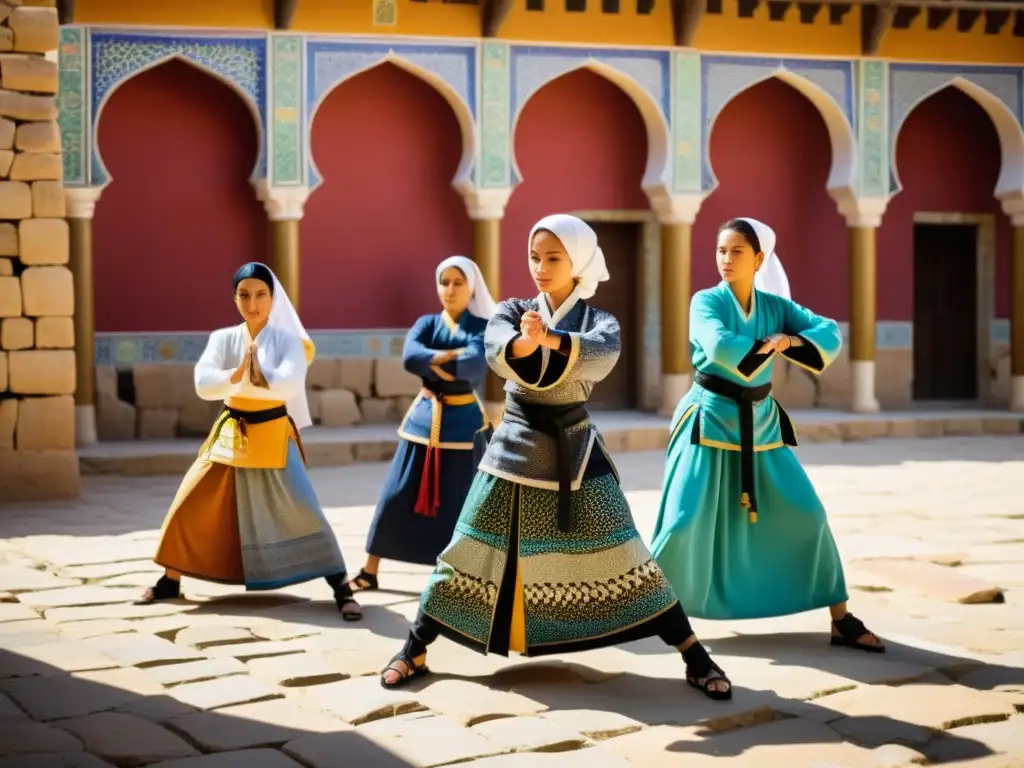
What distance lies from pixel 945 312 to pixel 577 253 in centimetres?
1285

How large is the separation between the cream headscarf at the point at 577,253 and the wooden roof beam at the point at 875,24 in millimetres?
10950

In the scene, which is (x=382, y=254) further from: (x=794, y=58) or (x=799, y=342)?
(x=799, y=342)

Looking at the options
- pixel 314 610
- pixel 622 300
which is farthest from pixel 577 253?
pixel 622 300

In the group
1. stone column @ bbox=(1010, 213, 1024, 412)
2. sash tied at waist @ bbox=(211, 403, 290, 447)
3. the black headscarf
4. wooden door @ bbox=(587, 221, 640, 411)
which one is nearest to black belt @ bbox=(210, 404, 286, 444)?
sash tied at waist @ bbox=(211, 403, 290, 447)

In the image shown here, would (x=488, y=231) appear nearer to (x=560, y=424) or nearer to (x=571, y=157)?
(x=571, y=157)

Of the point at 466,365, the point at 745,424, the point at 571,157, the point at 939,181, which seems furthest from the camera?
the point at 939,181

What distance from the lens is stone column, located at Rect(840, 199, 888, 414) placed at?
14.9m

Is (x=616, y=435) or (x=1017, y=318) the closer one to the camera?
(x=616, y=435)

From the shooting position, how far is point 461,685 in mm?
4551

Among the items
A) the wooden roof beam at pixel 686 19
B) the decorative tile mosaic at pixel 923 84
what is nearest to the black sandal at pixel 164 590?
the wooden roof beam at pixel 686 19

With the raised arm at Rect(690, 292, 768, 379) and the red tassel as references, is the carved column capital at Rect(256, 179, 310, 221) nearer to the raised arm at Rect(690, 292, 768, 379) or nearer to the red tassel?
the red tassel

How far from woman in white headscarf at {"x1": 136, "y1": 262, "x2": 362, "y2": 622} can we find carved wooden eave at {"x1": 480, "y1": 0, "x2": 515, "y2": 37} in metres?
8.04

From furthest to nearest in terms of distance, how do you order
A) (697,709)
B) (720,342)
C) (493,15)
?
(493,15) → (720,342) → (697,709)

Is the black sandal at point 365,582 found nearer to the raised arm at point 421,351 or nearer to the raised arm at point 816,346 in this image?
the raised arm at point 421,351
